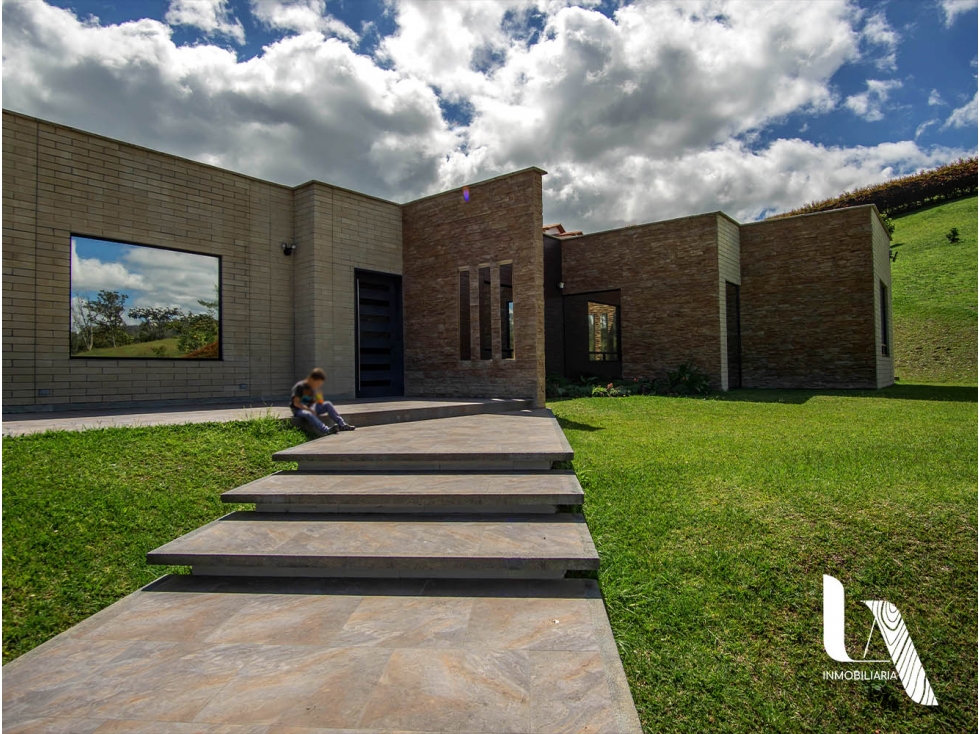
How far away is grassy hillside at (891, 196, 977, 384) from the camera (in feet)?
66.0

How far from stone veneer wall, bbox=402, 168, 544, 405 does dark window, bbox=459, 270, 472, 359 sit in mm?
128

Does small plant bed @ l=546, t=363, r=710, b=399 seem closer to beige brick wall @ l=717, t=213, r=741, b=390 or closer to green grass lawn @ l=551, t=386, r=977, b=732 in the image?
beige brick wall @ l=717, t=213, r=741, b=390

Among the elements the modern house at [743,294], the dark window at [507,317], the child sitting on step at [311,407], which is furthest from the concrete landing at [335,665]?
the modern house at [743,294]

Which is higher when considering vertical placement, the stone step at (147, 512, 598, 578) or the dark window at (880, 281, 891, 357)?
the dark window at (880, 281, 891, 357)

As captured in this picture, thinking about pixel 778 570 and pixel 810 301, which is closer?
pixel 778 570

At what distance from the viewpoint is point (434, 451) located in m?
4.57

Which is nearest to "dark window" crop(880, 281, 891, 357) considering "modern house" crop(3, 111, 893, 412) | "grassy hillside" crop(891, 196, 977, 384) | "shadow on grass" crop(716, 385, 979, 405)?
"modern house" crop(3, 111, 893, 412)

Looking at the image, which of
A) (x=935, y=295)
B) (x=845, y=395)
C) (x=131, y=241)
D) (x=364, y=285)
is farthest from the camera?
(x=935, y=295)

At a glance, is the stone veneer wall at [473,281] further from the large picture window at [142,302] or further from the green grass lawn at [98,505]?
the green grass lawn at [98,505]

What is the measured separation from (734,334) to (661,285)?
2949 millimetres

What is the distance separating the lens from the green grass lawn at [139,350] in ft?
26.2

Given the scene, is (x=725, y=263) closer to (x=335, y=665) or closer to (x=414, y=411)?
(x=414, y=411)

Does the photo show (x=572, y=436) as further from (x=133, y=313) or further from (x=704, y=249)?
(x=704, y=249)

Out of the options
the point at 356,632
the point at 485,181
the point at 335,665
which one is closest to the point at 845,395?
the point at 485,181
